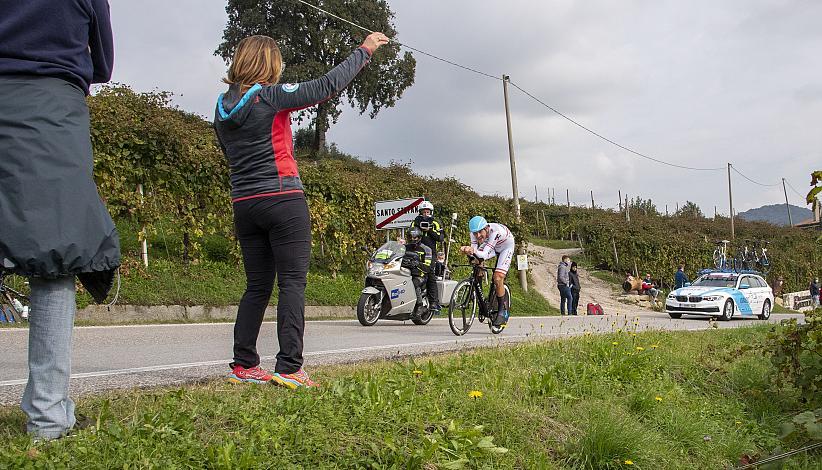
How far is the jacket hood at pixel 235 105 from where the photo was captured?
4.15m

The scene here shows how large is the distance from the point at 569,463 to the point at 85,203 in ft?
10.2

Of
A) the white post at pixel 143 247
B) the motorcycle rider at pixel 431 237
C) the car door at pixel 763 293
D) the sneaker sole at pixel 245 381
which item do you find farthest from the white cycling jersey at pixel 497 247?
the car door at pixel 763 293

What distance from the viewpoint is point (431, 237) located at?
12.4m

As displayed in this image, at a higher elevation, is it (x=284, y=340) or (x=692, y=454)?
(x=284, y=340)

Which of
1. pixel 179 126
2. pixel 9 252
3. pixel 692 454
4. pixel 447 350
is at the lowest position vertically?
pixel 692 454

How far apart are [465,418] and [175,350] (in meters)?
4.03

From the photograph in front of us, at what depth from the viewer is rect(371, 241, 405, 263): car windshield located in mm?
12344

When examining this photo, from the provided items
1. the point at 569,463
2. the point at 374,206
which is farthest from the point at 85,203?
the point at 374,206

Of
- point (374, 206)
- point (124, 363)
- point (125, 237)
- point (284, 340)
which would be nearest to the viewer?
point (284, 340)

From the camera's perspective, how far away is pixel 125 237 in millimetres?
13461

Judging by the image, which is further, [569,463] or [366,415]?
[569,463]

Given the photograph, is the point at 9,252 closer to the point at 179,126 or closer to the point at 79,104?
the point at 79,104

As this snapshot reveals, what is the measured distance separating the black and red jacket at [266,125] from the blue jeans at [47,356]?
1.55 metres

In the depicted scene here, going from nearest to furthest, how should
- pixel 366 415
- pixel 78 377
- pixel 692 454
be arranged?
pixel 366 415 → pixel 78 377 → pixel 692 454
